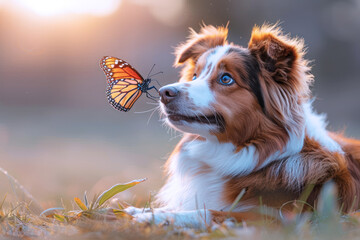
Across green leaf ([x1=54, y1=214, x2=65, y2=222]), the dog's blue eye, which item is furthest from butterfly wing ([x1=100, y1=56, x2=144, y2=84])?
green leaf ([x1=54, y1=214, x2=65, y2=222])

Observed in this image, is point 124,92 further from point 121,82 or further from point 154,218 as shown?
point 154,218

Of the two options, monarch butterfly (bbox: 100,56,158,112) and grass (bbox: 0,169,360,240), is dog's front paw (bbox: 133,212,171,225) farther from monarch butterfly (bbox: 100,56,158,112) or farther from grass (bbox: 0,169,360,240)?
monarch butterfly (bbox: 100,56,158,112)

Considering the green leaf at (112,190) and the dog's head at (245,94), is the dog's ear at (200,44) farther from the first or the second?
the green leaf at (112,190)

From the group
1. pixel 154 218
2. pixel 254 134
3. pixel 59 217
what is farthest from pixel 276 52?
pixel 59 217

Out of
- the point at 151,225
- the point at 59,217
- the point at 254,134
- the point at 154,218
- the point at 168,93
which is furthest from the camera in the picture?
the point at 254,134

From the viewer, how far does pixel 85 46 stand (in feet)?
47.4

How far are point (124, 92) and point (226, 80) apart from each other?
1.02 meters

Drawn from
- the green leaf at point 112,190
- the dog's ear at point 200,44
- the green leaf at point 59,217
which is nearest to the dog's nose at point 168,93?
the green leaf at point 112,190

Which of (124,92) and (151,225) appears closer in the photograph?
(151,225)

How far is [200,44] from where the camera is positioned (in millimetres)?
4492

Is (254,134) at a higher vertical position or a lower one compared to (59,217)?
higher

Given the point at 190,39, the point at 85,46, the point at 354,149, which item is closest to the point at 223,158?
the point at 354,149

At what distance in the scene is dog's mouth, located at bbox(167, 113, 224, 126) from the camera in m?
3.63

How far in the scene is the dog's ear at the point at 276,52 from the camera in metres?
3.70
